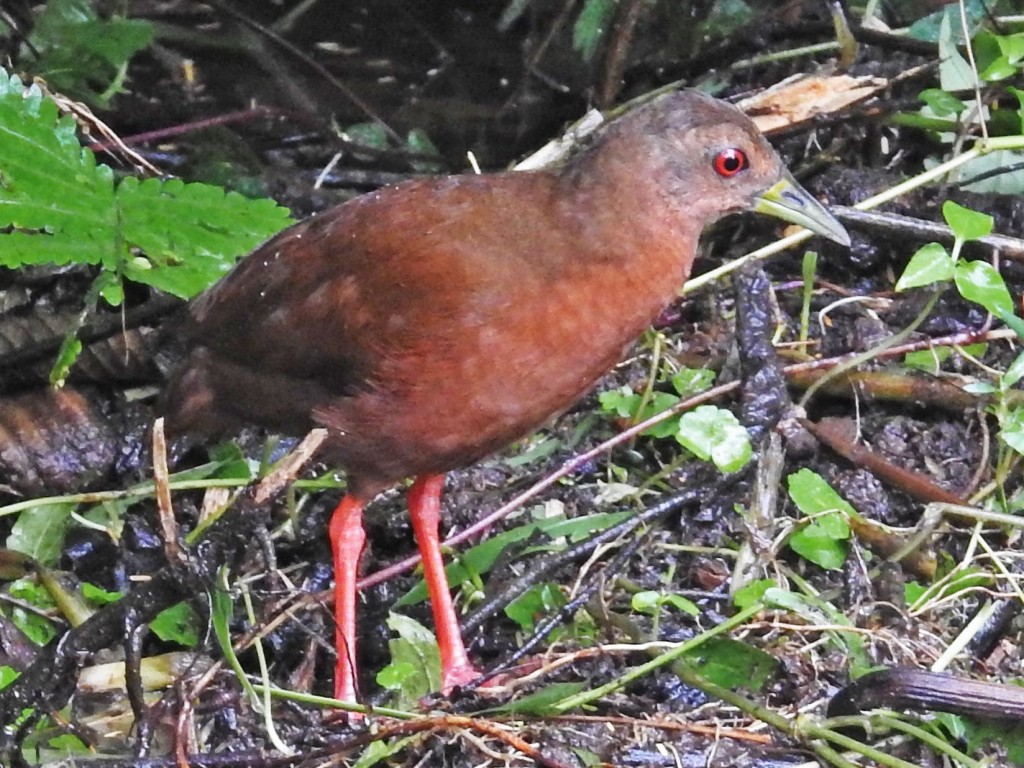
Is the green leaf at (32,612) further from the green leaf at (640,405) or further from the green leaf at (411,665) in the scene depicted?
the green leaf at (640,405)

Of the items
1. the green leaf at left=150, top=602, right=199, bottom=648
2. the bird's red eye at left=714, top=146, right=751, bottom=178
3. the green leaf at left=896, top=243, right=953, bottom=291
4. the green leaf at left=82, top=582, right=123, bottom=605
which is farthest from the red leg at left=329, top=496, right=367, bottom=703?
the green leaf at left=896, top=243, right=953, bottom=291

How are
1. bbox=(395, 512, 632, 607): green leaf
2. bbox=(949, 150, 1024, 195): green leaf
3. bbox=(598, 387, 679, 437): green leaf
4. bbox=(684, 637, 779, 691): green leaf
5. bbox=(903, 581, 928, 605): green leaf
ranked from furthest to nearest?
bbox=(949, 150, 1024, 195): green leaf, bbox=(598, 387, 679, 437): green leaf, bbox=(395, 512, 632, 607): green leaf, bbox=(903, 581, 928, 605): green leaf, bbox=(684, 637, 779, 691): green leaf

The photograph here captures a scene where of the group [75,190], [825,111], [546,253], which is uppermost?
[75,190]

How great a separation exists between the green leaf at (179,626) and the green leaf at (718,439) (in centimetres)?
100

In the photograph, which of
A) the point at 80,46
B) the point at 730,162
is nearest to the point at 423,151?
the point at 80,46

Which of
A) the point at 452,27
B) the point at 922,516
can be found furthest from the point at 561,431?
the point at 452,27

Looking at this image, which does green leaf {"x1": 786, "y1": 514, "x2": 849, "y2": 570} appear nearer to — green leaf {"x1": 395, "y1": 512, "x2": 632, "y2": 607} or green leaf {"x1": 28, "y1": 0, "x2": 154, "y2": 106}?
green leaf {"x1": 395, "y1": 512, "x2": 632, "y2": 607}

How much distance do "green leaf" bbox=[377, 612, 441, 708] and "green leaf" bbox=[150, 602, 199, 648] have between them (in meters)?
0.37

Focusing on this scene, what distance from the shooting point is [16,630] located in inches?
95.3

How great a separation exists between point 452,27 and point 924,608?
2.63 metres

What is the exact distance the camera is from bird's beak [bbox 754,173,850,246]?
244 centimetres

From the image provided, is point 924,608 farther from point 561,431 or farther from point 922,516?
point 561,431

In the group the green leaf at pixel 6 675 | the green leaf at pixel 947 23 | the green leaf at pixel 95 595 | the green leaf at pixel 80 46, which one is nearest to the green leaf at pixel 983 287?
the green leaf at pixel 947 23

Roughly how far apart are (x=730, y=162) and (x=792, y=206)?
184 mm
